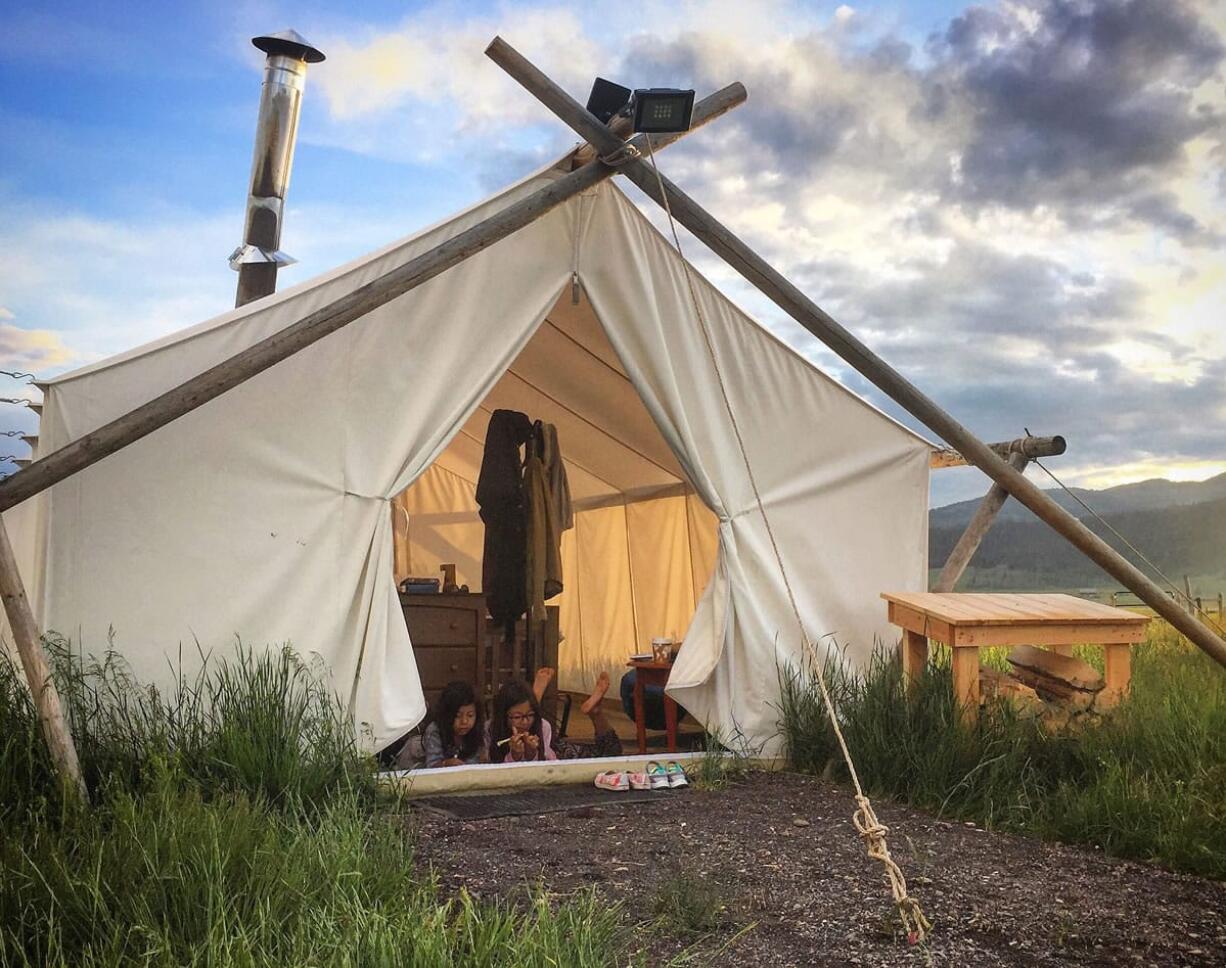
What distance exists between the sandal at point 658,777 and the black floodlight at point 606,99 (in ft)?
8.07

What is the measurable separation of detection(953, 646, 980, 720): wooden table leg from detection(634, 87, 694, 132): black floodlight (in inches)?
84.9

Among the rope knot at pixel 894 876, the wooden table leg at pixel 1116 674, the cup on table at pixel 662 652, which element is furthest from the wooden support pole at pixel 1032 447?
the rope knot at pixel 894 876

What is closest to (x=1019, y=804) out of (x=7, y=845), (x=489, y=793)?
(x=489, y=793)

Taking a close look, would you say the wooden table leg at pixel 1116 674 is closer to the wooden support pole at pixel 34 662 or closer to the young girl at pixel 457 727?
the young girl at pixel 457 727

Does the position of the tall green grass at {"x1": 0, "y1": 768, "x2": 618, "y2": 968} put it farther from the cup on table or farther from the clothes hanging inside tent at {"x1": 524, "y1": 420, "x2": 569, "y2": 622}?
the cup on table

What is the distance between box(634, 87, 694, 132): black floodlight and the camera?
4203 mm

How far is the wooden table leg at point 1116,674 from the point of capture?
4648 mm

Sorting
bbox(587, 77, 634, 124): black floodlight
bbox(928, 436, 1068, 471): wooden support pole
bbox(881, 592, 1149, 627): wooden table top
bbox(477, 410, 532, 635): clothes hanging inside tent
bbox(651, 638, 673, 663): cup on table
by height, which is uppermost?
bbox(587, 77, 634, 124): black floodlight

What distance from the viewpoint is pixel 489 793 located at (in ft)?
14.7

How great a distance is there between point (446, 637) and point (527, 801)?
1.36 m

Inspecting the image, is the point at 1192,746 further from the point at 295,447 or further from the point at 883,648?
the point at 295,447

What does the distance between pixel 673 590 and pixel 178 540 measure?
3.97 metres

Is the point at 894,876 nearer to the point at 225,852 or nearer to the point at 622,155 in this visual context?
the point at 225,852

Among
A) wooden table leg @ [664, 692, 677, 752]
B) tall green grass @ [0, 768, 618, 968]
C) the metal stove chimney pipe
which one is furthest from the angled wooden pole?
the metal stove chimney pipe
